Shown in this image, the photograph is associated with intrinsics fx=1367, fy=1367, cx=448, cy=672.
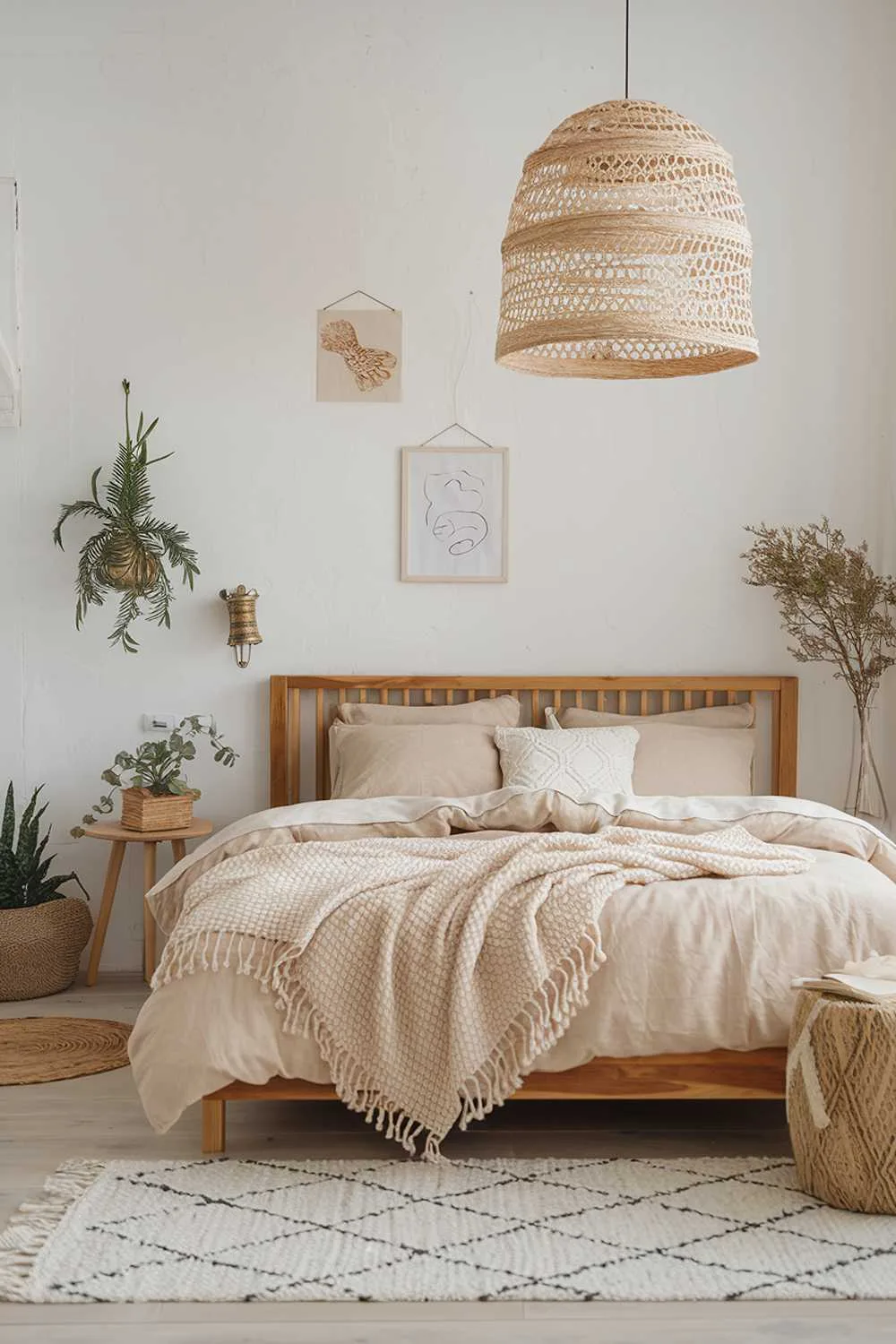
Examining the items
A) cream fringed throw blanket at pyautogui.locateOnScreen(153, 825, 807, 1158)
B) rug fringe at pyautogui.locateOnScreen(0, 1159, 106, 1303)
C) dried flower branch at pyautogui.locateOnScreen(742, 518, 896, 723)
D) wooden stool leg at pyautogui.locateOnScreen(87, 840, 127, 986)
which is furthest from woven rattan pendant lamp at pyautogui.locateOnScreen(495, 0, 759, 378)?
wooden stool leg at pyautogui.locateOnScreen(87, 840, 127, 986)

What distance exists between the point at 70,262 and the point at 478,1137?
3275 millimetres

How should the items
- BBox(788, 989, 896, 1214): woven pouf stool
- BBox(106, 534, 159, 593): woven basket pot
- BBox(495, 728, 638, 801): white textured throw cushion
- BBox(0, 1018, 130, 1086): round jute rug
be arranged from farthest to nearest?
BBox(106, 534, 159, 593): woven basket pot
BBox(495, 728, 638, 801): white textured throw cushion
BBox(0, 1018, 130, 1086): round jute rug
BBox(788, 989, 896, 1214): woven pouf stool

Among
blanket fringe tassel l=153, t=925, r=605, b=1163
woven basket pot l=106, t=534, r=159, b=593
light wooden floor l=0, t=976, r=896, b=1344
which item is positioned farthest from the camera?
woven basket pot l=106, t=534, r=159, b=593

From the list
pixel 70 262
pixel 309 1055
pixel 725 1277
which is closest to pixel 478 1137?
pixel 309 1055

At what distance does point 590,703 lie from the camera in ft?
15.8

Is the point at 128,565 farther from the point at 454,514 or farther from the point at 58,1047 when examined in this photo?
the point at 58,1047

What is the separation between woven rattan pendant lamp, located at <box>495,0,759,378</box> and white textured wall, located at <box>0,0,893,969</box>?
4.93ft

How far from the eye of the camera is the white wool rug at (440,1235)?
235cm

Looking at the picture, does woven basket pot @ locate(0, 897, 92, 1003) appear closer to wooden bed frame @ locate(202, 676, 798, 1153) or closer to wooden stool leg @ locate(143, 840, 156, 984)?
wooden stool leg @ locate(143, 840, 156, 984)

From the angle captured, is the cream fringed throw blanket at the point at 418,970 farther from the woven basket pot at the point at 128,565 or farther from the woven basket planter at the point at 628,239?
the woven basket pot at the point at 128,565

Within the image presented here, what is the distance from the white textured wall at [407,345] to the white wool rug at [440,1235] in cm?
215

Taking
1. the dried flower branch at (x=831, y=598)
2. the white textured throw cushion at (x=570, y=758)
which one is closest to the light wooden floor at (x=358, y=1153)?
the white textured throw cushion at (x=570, y=758)

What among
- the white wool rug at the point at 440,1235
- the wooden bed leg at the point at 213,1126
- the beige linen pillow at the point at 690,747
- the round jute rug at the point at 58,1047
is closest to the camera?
the white wool rug at the point at 440,1235

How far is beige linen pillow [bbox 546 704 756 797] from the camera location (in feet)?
14.2
